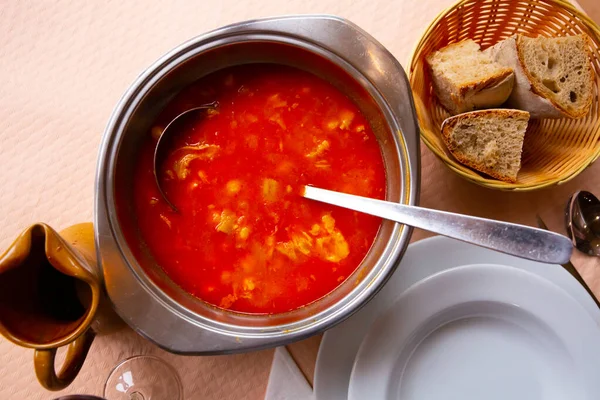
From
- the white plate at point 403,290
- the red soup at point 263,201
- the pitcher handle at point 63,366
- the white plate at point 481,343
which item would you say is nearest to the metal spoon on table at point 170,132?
the red soup at point 263,201

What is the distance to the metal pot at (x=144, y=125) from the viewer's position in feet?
5.08

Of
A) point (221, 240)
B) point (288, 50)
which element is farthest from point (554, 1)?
point (221, 240)

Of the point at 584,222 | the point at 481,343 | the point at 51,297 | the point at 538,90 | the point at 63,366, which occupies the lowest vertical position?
the point at 481,343

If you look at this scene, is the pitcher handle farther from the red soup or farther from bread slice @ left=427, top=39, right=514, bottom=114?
bread slice @ left=427, top=39, right=514, bottom=114

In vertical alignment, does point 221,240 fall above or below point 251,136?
below

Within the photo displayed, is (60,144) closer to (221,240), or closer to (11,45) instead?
(11,45)

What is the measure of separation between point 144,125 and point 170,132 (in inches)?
3.0

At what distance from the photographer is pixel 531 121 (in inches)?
75.1

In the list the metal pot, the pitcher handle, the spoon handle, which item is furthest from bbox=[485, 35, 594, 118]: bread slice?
the pitcher handle

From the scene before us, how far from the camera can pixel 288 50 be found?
1643 millimetres

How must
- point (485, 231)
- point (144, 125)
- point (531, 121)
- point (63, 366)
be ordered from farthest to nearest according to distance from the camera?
point (531, 121), point (144, 125), point (63, 366), point (485, 231)

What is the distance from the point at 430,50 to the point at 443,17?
0.11m

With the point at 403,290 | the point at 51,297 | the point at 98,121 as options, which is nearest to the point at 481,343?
the point at 403,290

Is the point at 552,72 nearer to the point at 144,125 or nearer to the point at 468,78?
the point at 468,78
